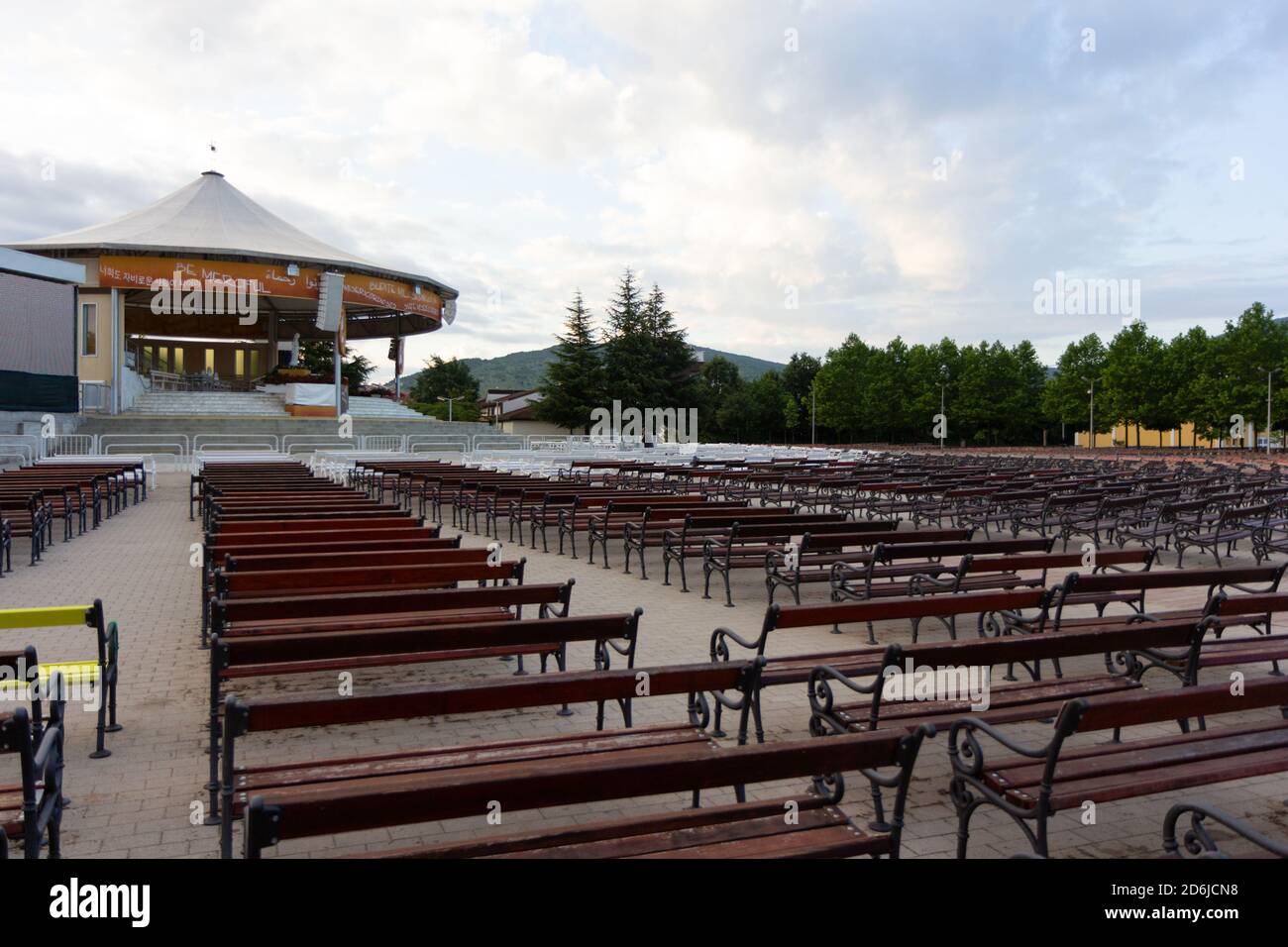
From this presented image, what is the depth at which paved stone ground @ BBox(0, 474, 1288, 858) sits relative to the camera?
3725 mm

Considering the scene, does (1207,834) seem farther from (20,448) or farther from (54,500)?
(20,448)

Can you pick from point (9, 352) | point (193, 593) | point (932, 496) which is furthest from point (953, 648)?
point (9, 352)

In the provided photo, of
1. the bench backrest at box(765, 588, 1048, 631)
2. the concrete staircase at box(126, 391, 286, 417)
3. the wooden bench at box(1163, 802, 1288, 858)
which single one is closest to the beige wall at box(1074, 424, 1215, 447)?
the concrete staircase at box(126, 391, 286, 417)

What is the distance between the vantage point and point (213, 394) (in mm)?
44438

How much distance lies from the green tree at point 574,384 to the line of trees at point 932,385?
0.09 metres

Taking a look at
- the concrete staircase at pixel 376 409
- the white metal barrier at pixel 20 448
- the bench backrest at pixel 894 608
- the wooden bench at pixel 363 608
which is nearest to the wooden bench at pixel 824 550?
the bench backrest at pixel 894 608

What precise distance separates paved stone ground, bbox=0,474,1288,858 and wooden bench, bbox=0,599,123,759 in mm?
95

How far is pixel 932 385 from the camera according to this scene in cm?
Answer: 8369

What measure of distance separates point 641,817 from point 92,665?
13.5 ft

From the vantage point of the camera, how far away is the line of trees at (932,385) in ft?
204

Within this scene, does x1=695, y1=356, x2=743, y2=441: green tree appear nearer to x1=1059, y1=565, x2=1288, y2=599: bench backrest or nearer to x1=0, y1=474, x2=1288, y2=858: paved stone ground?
x1=0, y1=474, x2=1288, y2=858: paved stone ground

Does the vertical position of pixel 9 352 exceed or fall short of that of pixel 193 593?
it exceeds it
